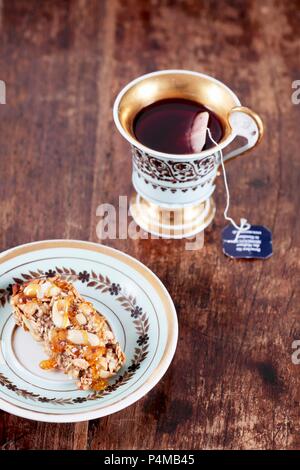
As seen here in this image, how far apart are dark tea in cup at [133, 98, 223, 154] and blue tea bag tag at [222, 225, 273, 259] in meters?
0.20

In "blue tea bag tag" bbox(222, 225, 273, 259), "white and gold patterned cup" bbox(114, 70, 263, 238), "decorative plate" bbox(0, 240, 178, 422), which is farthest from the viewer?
"blue tea bag tag" bbox(222, 225, 273, 259)

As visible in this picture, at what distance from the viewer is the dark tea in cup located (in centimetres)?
137

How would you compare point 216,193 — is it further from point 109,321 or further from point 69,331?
point 69,331

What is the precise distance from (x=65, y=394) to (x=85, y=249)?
0.90 feet

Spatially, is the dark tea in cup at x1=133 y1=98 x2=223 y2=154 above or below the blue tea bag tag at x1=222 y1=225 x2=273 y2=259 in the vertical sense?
above

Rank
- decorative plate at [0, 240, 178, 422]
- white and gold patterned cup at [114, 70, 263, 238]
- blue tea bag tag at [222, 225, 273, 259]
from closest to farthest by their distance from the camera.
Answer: decorative plate at [0, 240, 178, 422]
white and gold patterned cup at [114, 70, 263, 238]
blue tea bag tag at [222, 225, 273, 259]

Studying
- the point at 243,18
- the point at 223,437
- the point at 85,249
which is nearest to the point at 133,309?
the point at 85,249

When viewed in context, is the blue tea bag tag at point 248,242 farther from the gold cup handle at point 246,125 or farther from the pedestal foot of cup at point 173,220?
the gold cup handle at point 246,125

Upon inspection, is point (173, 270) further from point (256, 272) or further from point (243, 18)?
point (243, 18)

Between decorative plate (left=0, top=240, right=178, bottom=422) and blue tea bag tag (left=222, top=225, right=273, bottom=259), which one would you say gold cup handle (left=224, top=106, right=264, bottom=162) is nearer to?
blue tea bag tag (left=222, top=225, right=273, bottom=259)

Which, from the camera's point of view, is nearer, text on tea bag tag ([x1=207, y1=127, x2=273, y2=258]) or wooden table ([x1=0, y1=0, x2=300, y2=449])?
wooden table ([x1=0, y1=0, x2=300, y2=449])

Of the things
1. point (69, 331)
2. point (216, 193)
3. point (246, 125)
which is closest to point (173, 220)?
point (216, 193)

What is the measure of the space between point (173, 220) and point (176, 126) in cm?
19

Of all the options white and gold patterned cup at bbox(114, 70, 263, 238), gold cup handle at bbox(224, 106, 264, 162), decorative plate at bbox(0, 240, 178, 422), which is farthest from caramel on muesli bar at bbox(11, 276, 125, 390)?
gold cup handle at bbox(224, 106, 264, 162)
